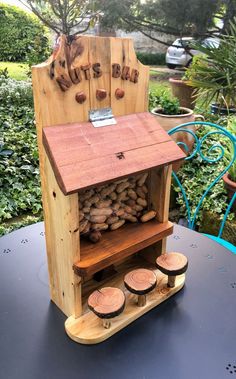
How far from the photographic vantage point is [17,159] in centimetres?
287

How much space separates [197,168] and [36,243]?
5.90ft

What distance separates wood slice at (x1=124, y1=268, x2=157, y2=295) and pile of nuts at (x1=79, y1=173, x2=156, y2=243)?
0.15 meters

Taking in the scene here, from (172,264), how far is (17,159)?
2.16 m

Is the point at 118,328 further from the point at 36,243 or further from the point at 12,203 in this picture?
the point at 12,203

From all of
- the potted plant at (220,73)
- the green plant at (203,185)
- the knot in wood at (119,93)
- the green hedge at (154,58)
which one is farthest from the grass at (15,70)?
the knot in wood at (119,93)

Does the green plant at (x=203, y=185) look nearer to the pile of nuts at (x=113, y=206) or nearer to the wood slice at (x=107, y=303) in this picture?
the pile of nuts at (x=113, y=206)

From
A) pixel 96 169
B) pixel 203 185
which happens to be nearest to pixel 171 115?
pixel 203 185

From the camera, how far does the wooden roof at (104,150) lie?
81 cm

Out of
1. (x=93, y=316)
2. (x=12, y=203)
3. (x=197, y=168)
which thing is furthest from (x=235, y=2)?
(x=93, y=316)

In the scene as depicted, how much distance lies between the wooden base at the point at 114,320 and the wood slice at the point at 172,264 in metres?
0.09

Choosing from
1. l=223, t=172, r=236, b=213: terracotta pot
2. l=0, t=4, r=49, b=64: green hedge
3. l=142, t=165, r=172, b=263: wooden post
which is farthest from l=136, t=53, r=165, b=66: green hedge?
l=142, t=165, r=172, b=263: wooden post

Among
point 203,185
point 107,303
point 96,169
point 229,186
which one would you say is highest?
point 96,169

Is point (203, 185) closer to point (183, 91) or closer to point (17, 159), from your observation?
point (17, 159)

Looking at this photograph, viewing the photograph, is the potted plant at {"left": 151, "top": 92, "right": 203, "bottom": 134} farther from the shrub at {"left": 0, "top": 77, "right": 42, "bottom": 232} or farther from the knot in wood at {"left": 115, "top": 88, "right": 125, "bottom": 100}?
the knot in wood at {"left": 115, "top": 88, "right": 125, "bottom": 100}
